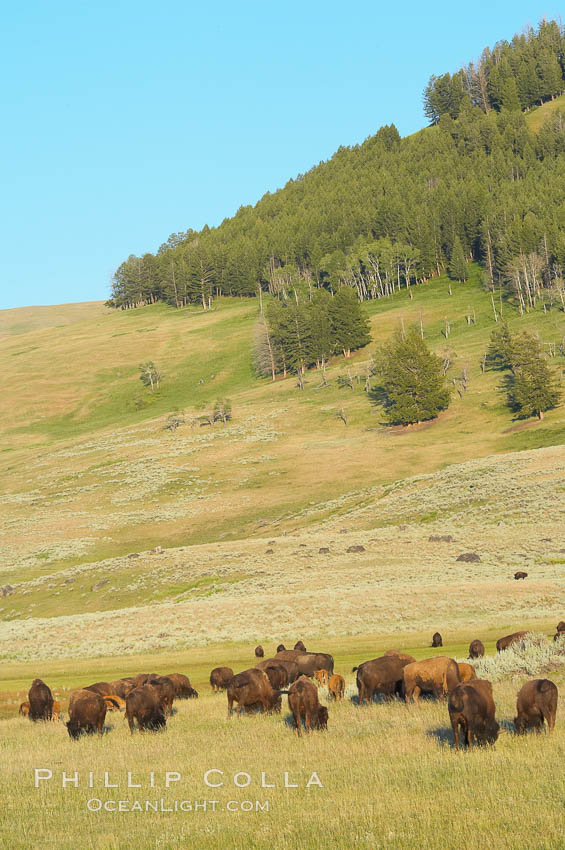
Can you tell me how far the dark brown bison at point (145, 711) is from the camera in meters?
19.0

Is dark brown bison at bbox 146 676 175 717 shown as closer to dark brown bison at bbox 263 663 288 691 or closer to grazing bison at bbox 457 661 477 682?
dark brown bison at bbox 263 663 288 691

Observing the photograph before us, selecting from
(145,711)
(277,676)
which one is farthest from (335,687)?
(145,711)

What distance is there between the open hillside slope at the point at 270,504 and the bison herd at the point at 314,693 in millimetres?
12639

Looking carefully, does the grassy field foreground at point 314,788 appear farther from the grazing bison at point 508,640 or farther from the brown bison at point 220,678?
the brown bison at point 220,678

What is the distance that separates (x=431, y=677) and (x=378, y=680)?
149cm

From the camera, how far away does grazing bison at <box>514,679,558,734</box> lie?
1427cm

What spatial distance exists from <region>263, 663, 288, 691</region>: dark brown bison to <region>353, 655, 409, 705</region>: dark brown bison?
3292 millimetres

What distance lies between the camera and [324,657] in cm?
2319

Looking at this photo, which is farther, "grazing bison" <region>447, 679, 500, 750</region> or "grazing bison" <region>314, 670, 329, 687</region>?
"grazing bison" <region>314, 670, 329, 687</region>

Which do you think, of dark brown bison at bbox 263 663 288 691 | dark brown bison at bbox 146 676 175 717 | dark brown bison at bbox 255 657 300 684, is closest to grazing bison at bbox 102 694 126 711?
dark brown bison at bbox 146 676 175 717

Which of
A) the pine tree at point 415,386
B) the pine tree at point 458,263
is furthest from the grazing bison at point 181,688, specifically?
the pine tree at point 458,263

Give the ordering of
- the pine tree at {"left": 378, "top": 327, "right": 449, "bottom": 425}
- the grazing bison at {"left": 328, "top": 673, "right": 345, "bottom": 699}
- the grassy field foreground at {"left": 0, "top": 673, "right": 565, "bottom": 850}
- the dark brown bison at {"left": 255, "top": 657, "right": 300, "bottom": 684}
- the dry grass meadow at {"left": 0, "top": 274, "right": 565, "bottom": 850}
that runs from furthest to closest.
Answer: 1. the pine tree at {"left": 378, "top": 327, "right": 449, "bottom": 425}
2. the dark brown bison at {"left": 255, "top": 657, "right": 300, "bottom": 684}
3. the grazing bison at {"left": 328, "top": 673, "right": 345, "bottom": 699}
4. the dry grass meadow at {"left": 0, "top": 274, "right": 565, "bottom": 850}
5. the grassy field foreground at {"left": 0, "top": 673, "right": 565, "bottom": 850}

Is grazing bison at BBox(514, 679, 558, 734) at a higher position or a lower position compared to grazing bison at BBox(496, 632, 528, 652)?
higher

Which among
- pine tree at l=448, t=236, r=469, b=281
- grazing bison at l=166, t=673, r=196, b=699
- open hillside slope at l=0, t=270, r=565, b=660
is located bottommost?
open hillside slope at l=0, t=270, r=565, b=660
